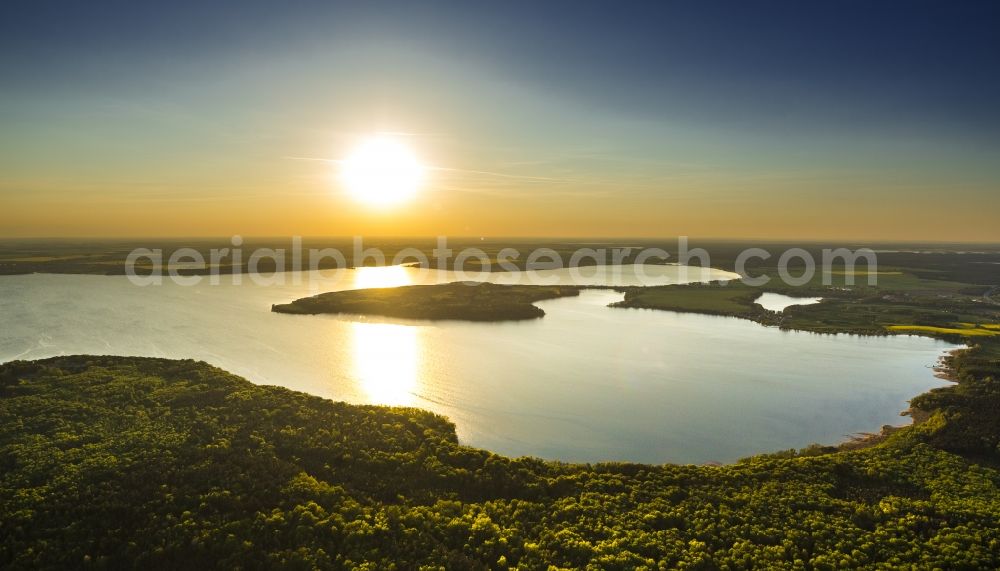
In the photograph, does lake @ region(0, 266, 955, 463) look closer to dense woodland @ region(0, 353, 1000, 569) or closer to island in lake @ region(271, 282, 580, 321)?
island in lake @ region(271, 282, 580, 321)

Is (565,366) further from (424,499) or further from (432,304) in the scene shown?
(432,304)

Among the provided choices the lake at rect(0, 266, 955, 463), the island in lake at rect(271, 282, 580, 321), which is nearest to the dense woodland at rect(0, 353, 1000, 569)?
the lake at rect(0, 266, 955, 463)

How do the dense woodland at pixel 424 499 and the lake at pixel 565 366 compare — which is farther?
the lake at pixel 565 366

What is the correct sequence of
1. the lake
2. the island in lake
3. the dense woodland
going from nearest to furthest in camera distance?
the dense woodland
the lake
the island in lake

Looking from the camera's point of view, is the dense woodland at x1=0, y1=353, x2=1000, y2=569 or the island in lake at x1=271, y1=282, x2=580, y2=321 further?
the island in lake at x1=271, y1=282, x2=580, y2=321

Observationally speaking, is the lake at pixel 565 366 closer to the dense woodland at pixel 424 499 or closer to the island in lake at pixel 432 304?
the island in lake at pixel 432 304

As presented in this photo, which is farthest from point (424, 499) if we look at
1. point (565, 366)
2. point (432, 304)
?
point (432, 304)

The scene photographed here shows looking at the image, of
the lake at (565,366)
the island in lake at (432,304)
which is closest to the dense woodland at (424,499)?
the lake at (565,366)
